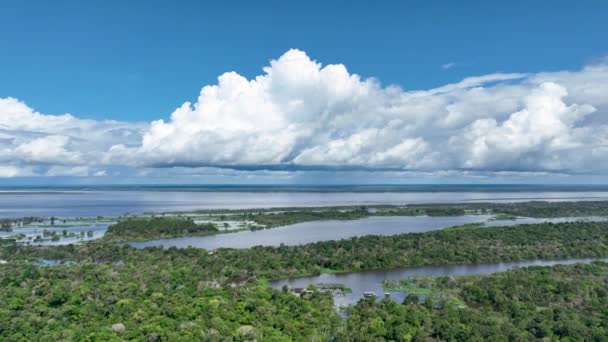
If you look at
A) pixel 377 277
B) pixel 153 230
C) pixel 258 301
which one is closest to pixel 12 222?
pixel 153 230

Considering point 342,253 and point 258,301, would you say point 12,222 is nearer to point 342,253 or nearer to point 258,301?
point 342,253

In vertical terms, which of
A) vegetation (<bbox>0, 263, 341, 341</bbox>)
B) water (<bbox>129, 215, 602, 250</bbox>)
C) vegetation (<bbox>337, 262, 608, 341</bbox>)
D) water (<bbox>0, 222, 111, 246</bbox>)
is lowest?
water (<bbox>129, 215, 602, 250</bbox>)

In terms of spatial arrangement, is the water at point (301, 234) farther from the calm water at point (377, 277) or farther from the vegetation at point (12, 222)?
the vegetation at point (12, 222)

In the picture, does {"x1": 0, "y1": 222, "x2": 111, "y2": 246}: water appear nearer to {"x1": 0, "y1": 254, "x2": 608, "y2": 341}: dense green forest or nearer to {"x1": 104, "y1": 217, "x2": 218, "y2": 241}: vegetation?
{"x1": 104, "y1": 217, "x2": 218, "y2": 241}: vegetation

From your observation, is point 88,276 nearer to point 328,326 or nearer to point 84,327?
point 84,327

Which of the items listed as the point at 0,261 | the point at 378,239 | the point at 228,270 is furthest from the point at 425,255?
the point at 0,261


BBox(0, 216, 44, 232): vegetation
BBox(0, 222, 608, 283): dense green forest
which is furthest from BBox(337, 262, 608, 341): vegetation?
BBox(0, 216, 44, 232): vegetation
